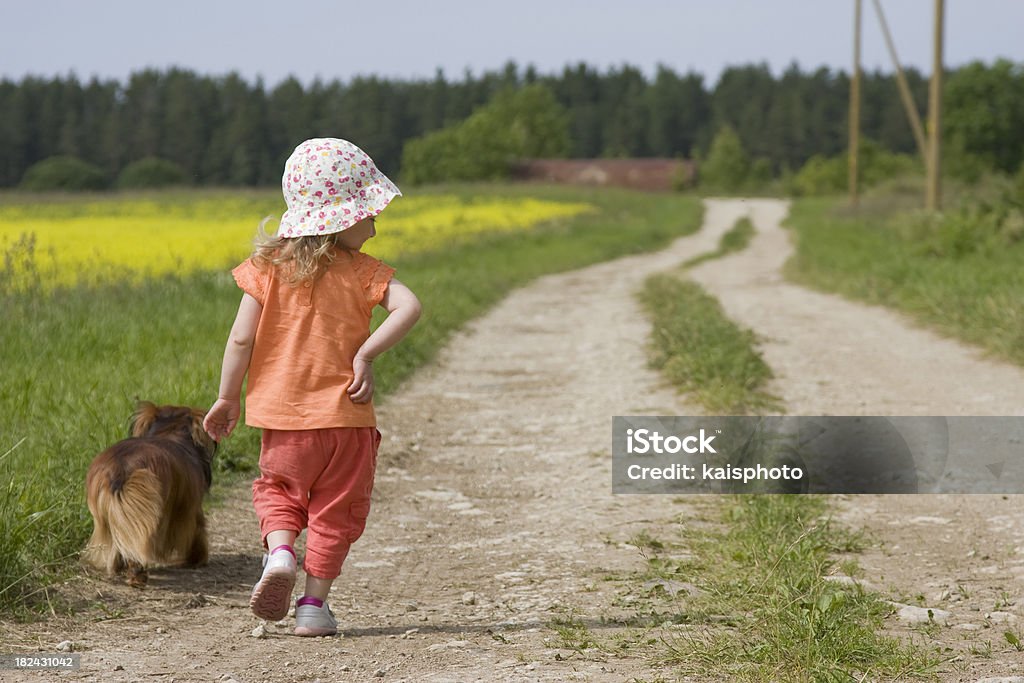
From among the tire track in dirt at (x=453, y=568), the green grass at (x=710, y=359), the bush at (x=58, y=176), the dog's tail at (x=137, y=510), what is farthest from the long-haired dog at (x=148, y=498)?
the bush at (x=58, y=176)

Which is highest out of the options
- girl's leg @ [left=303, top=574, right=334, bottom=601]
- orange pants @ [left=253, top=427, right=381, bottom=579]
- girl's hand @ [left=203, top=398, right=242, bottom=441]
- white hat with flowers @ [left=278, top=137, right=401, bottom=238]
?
white hat with flowers @ [left=278, top=137, right=401, bottom=238]

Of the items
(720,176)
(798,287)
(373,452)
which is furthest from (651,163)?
(373,452)

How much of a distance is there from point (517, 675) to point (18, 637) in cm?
151

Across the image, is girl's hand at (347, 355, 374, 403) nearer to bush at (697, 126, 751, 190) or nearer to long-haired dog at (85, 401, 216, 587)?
long-haired dog at (85, 401, 216, 587)

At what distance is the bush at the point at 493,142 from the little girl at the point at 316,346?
70.5 m

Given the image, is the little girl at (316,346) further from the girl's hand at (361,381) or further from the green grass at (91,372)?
the green grass at (91,372)

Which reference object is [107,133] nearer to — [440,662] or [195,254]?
[195,254]

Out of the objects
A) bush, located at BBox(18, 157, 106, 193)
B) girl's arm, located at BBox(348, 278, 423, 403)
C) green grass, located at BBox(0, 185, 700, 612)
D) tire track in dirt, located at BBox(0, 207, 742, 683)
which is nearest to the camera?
tire track in dirt, located at BBox(0, 207, 742, 683)

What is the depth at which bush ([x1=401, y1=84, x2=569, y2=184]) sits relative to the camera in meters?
76.9

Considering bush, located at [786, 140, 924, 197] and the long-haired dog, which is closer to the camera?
the long-haired dog

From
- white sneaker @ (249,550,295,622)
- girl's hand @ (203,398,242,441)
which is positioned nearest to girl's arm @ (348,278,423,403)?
girl's hand @ (203,398,242,441)

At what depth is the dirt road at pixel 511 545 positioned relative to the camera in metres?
3.54

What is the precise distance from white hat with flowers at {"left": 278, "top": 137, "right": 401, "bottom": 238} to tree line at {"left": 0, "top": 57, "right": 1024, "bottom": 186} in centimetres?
1229

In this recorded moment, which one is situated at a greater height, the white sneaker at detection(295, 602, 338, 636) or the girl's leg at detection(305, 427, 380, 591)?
the girl's leg at detection(305, 427, 380, 591)
